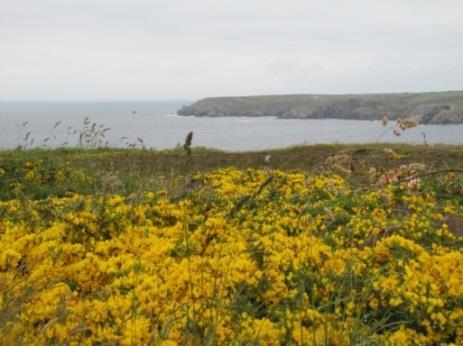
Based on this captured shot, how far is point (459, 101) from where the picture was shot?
13425 cm

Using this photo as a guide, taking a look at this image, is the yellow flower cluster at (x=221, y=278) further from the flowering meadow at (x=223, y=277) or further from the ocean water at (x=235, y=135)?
the ocean water at (x=235, y=135)

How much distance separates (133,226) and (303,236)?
201 centimetres

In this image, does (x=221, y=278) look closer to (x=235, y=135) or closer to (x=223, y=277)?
(x=223, y=277)

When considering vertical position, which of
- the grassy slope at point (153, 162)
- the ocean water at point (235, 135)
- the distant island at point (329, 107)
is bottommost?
the ocean water at point (235, 135)

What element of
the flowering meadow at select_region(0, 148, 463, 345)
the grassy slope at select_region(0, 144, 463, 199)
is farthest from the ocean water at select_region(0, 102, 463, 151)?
the flowering meadow at select_region(0, 148, 463, 345)

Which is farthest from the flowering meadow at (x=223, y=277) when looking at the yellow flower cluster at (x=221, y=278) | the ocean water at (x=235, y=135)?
the ocean water at (x=235, y=135)

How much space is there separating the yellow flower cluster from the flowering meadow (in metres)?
0.01

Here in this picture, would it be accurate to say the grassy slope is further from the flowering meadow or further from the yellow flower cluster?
the yellow flower cluster

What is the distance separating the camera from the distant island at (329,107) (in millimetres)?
132613

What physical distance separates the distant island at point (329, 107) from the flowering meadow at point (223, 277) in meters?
107

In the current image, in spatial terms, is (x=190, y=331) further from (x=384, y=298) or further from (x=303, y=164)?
(x=303, y=164)

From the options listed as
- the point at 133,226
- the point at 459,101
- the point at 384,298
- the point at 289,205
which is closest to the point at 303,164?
the point at 289,205

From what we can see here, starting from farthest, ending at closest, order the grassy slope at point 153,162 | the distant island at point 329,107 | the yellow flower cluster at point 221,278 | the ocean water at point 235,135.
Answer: the distant island at point 329,107 → the ocean water at point 235,135 → the grassy slope at point 153,162 → the yellow flower cluster at point 221,278

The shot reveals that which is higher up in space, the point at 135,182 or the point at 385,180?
the point at 385,180
